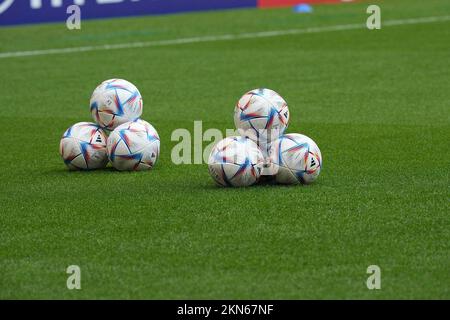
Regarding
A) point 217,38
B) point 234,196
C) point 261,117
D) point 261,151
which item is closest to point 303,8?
point 217,38

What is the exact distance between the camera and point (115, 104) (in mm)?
9945

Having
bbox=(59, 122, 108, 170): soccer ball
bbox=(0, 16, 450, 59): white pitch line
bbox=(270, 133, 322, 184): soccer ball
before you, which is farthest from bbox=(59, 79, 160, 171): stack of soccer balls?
bbox=(0, 16, 450, 59): white pitch line

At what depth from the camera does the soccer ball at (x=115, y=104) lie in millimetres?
→ 9930

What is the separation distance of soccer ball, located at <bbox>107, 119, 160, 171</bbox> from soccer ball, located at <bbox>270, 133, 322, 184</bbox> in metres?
1.38

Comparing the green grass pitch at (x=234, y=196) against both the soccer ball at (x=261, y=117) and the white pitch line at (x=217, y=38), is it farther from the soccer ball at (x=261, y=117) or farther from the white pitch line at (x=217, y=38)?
the white pitch line at (x=217, y=38)

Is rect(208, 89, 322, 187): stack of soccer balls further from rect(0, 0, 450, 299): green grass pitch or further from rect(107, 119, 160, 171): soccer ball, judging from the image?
rect(107, 119, 160, 171): soccer ball

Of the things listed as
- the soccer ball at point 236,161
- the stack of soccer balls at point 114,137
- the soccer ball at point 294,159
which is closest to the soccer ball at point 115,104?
the stack of soccer balls at point 114,137

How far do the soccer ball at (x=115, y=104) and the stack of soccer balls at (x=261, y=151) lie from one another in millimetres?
1315

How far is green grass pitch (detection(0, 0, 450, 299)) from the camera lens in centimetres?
666

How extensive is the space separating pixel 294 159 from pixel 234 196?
1.89 ft

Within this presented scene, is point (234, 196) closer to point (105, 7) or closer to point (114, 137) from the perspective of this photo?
point (114, 137)

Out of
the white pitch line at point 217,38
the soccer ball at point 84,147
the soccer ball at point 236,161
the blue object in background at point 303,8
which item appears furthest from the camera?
the blue object in background at point 303,8

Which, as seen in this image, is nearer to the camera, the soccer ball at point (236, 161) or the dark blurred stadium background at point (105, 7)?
the soccer ball at point (236, 161)
